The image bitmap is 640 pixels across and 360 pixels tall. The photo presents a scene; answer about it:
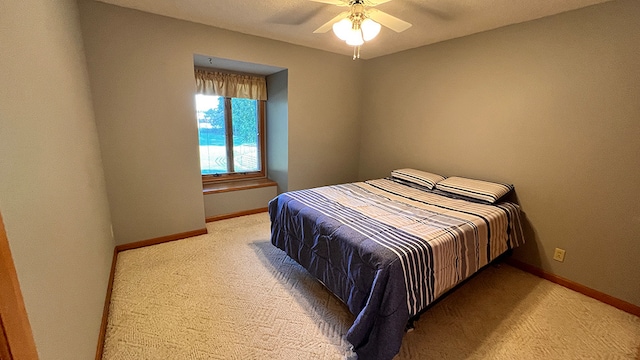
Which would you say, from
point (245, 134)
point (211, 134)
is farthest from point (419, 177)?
point (211, 134)

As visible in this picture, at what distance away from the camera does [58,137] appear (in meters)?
1.30

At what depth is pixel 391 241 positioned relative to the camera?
162 cm

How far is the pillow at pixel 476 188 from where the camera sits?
2.35 metres

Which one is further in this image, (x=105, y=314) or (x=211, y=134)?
(x=211, y=134)

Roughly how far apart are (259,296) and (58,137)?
1.59 m

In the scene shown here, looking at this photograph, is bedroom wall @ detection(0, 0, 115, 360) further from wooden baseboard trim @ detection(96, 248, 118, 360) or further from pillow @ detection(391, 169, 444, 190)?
pillow @ detection(391, 169, 444, 190)

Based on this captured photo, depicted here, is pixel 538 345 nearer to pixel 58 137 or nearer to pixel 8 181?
pixel 8 181

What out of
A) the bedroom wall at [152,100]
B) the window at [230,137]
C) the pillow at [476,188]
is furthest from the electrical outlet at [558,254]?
the window at [230,137]

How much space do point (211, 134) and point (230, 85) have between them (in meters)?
0.72

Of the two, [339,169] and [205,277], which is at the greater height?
[339,169]

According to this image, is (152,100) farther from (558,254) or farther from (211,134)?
(558,254)

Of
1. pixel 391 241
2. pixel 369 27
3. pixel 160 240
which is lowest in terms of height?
pixel 160 240

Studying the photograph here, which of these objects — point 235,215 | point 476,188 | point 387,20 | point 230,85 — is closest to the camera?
point 387,20

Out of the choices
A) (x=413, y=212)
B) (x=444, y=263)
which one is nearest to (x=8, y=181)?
(x=444, y=263)
